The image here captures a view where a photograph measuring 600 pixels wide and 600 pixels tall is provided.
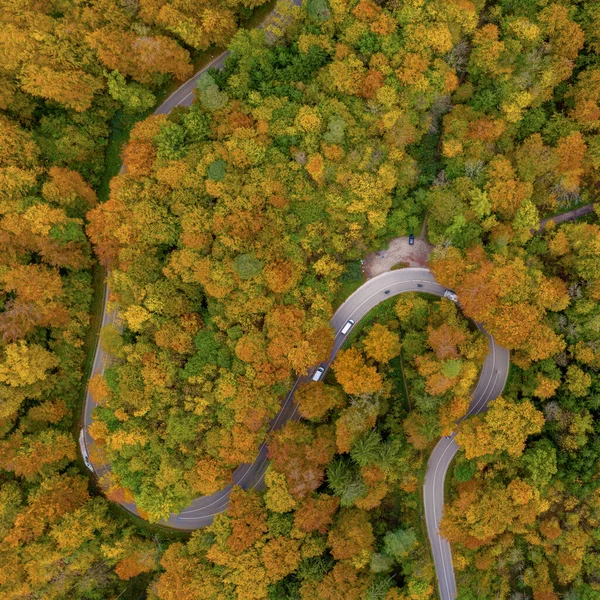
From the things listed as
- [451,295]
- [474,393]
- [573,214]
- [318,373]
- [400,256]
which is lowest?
[474,393]

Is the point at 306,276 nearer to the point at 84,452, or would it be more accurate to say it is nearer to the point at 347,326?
the point at 347,326

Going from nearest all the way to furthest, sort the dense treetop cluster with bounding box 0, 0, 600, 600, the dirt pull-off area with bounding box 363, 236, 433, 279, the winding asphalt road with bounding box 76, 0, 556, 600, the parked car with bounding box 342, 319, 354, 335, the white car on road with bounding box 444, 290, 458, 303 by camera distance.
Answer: the dense treetop cluster with bounding box 0, 0, 600, 600, the white car on road with bounding box 444, 290, 458, 303, the parked car with bounding box 342, 319, 354, 335, the dirt pull-off area with bounding box 363, 236, 433, 279, the winding asphalt road with bounding box 76, 0, 556, 600

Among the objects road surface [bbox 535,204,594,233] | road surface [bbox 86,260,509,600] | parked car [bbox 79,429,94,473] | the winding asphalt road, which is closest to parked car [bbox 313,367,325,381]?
the winding asphalt road

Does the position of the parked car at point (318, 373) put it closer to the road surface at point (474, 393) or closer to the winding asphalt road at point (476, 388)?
the winding asphalt road at point (476, 388)

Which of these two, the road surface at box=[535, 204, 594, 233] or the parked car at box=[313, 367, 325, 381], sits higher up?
the road surface at box=[535, 204, 594, 233]

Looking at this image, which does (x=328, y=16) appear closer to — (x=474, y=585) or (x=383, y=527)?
(x=383, y=527)

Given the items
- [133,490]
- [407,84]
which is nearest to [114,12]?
[407,84]

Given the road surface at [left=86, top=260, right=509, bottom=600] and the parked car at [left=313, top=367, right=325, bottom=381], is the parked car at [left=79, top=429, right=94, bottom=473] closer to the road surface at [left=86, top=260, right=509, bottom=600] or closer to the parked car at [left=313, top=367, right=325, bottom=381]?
the parked car at [left=313, top=367, right=325, bottom=381]

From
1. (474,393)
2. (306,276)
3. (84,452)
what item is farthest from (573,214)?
(84,452)

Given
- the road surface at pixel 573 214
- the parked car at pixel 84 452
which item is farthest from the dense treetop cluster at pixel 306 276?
the parked car at pixel 84 452
